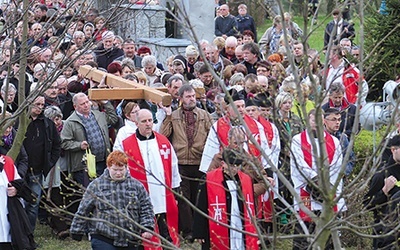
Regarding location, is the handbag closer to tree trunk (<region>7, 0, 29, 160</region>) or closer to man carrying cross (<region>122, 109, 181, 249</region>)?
man carrying cross (<region>122, 109, 181, 249</region>)

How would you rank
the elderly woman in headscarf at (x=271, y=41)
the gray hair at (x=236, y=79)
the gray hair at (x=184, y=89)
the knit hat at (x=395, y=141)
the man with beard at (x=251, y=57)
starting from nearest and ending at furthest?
the knit hat at (x=395, y=141) → the gray hair at (x=184, y=89) → the gray hair at (x=236, y=79) → the man with beard at (x=251, y=57) → the elderly woman in headscarf at (x=271, y=41)

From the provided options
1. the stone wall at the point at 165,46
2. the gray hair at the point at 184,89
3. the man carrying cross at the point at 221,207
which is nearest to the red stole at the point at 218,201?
the man carrying cross at the point at 221,207

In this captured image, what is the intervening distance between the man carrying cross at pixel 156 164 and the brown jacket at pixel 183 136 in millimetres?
924

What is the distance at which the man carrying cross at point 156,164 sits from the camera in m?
11.2

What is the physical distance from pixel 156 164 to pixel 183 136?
1.16m

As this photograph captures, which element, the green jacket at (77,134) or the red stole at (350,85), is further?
the red stole at (350,85)

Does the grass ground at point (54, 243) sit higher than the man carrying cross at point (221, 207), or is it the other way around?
the man carrying cross at point (221, 207)

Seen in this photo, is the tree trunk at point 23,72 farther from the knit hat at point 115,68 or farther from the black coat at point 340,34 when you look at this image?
the knit hat at point 115,68

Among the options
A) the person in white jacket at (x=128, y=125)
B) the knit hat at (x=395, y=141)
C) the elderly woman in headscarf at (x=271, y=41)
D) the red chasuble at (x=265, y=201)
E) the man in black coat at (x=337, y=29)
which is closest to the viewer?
the man in black coat at (x=337, y=29)

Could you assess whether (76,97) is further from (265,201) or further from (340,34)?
(340,34)

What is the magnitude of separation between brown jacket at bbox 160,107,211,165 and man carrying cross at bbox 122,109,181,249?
92 cm

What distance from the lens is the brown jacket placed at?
12359mm

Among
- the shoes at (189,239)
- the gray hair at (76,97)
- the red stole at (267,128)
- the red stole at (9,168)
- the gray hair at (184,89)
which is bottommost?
the shoes at (189,239)

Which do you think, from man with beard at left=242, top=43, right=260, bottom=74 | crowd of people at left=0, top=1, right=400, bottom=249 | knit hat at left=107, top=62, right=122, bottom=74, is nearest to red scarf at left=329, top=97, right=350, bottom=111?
crowd of people at left=0, top=1, right=400, bottom=249
